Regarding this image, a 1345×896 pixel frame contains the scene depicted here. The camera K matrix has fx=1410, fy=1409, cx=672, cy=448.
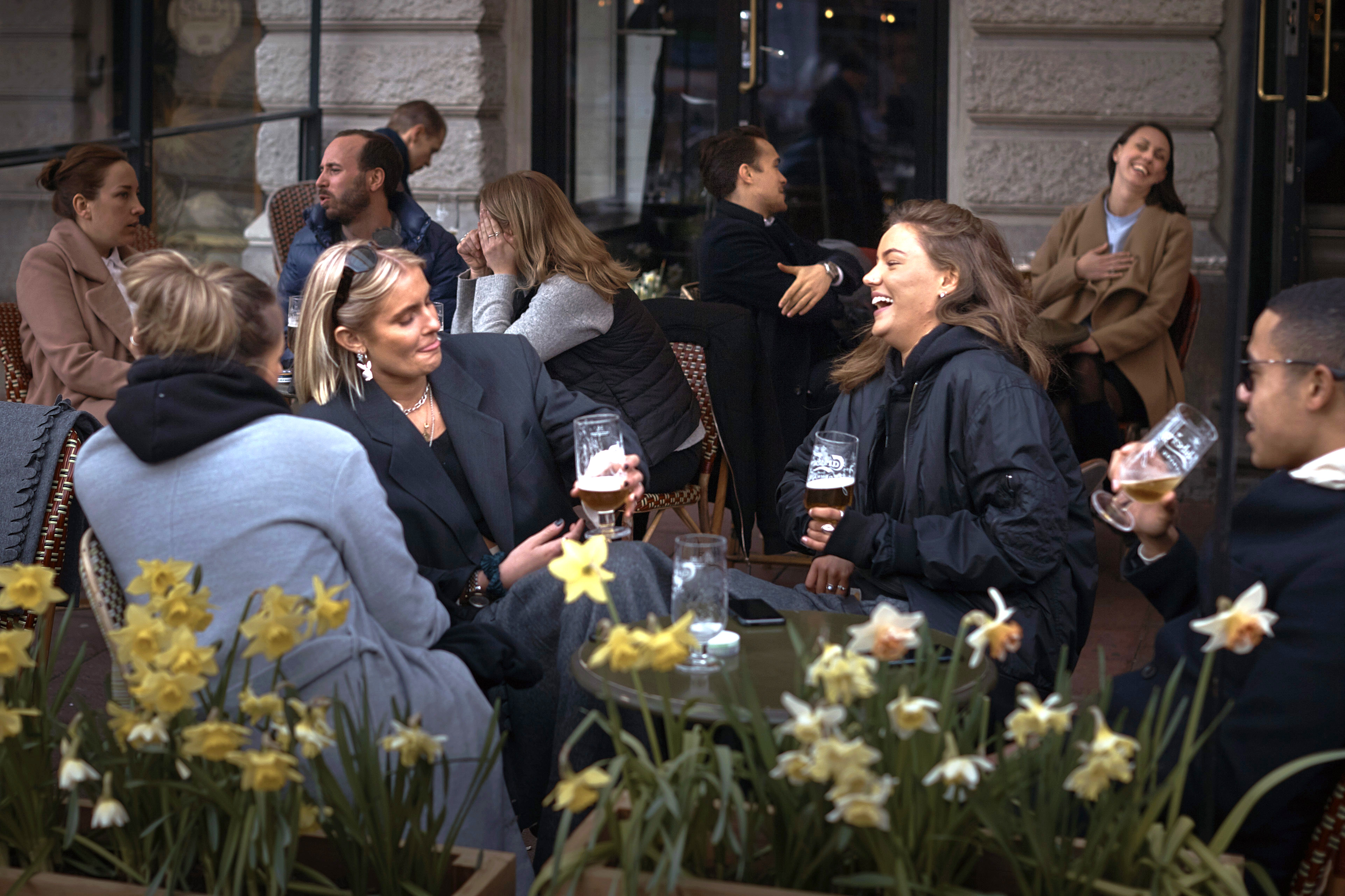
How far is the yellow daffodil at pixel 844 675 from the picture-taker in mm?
1539

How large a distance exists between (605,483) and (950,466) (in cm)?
76

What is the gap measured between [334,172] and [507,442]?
248 centimetres

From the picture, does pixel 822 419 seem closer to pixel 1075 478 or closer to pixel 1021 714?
pixel 1075 478

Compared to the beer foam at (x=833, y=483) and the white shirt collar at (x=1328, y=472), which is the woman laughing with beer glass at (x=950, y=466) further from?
the white shirt collar at (x=1328, y=472)

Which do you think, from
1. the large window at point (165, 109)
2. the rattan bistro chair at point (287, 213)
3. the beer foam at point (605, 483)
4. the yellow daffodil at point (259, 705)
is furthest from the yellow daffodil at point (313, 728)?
the rattan bistro chair at point (287, 213)

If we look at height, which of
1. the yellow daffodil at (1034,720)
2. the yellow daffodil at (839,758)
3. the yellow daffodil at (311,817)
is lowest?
the yellow daffodil at (311,817)

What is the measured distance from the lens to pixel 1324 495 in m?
1.97

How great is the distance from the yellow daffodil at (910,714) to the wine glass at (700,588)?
588 mm

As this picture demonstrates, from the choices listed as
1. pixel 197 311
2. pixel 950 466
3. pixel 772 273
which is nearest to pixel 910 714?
pixel 197 311

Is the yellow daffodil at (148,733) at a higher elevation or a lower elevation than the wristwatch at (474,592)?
higher

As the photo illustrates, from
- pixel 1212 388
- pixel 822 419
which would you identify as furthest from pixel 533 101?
pixel 822 419

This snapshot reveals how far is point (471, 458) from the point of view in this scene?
2.99m

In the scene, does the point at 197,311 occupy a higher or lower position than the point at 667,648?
higher

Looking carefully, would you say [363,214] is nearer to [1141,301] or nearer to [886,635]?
[1141,301]
